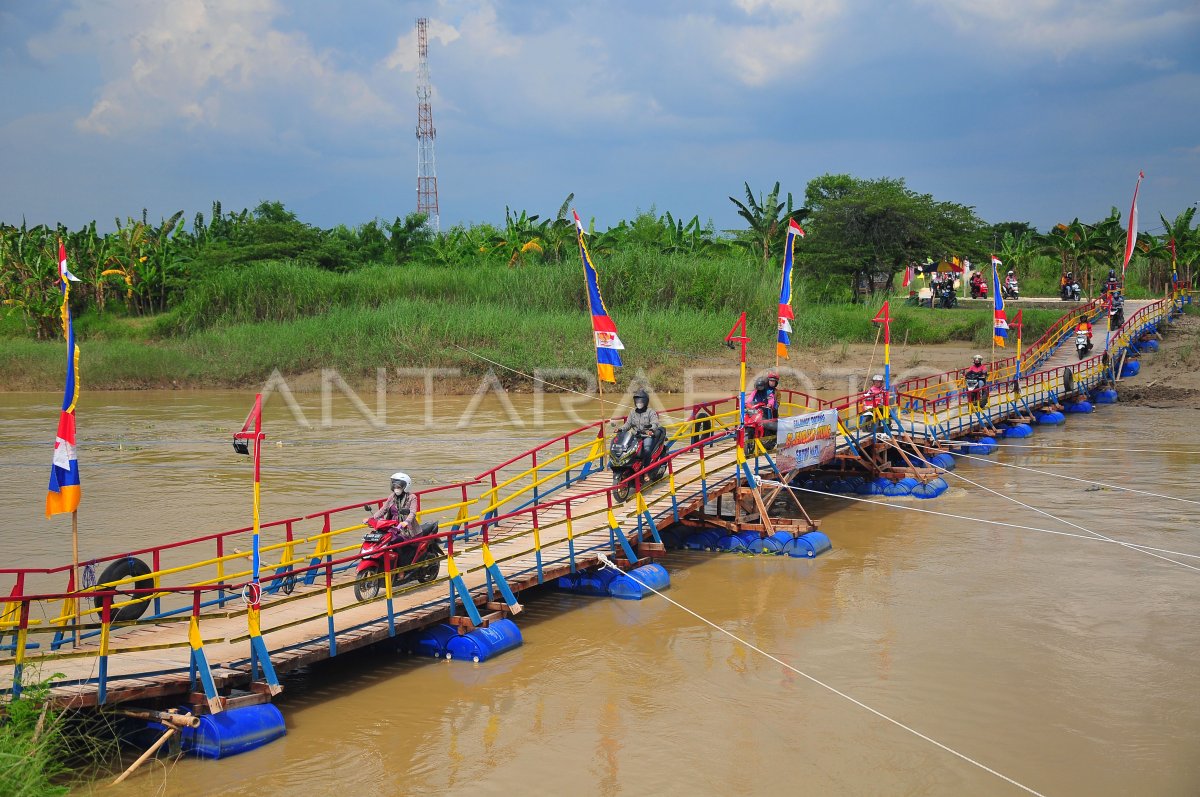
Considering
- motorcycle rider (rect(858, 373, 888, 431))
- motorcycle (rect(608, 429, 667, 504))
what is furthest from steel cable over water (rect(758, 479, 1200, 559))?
motorcycle (rect(608, 429, 667, 504))

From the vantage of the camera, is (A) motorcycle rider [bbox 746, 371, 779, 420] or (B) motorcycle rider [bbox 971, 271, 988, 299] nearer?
(A) motorcycle rider [bbox 746, 371, 779, 420]

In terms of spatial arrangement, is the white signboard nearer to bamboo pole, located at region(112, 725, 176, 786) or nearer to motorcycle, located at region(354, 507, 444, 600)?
motorcycle, located at region(354, 507, 444, 600)

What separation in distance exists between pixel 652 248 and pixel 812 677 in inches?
1617

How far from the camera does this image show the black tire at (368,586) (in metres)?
12.1

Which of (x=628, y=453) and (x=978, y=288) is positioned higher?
(x=978, y=288)

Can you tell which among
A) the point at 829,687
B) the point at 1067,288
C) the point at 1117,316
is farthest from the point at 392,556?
the point at 1067,288

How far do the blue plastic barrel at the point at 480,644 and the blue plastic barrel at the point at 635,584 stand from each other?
2706mm

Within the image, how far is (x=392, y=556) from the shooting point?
12023 mm

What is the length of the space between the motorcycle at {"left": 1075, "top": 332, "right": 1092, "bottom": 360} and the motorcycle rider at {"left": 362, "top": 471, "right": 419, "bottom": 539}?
107 feet

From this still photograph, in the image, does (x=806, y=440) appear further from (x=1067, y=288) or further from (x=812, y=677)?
(x=1067, y=288)

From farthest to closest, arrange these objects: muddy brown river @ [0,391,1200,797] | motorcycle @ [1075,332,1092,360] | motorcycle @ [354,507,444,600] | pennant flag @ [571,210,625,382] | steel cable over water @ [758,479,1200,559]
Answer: motorcycle @ [1075,332,1092,360] → steel cable over water @ [758,479,1200,559] → pennant flag @ [571,210,625,382] → motorcycle @ [354,507,444,600] → muddy brown river @ [0,391,1200,797]

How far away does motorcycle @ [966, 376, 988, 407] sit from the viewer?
28000 millimetres

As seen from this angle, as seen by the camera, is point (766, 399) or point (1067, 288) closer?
point (766, 399)

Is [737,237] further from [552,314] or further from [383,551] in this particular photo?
[383,551]
